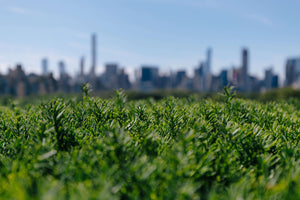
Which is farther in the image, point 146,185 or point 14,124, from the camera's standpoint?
point 14,124

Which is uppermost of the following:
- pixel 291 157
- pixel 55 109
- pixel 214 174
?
pixel 55 109

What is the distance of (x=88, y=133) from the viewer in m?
3.43

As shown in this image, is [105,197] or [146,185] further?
[146,185]

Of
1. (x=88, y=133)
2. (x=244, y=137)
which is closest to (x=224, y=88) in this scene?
(x=244, y=137)

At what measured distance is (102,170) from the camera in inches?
84.4

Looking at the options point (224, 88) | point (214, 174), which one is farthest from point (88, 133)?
point (224, 88)

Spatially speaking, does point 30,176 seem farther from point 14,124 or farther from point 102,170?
point 14,124

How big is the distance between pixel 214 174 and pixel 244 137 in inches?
28.7

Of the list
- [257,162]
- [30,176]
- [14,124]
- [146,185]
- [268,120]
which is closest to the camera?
[146,185]

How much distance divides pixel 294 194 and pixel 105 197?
143 cm

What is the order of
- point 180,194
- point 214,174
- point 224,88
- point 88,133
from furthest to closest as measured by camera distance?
1. point 224,88
2. point 88,133
3. point 214,174
4. point 180,194

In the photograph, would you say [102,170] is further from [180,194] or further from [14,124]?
[14,124]

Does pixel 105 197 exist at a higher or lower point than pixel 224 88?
lower

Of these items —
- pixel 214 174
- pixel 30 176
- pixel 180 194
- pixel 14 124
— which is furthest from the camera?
pixel 14 124
